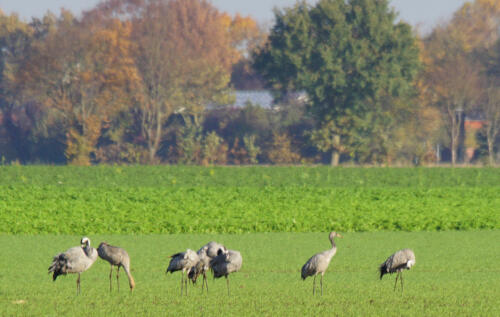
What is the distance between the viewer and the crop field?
1551 cm

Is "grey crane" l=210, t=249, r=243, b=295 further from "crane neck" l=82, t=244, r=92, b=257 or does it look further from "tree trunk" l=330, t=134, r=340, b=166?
"tree trunk" l=330, t=134, r=340, b=166

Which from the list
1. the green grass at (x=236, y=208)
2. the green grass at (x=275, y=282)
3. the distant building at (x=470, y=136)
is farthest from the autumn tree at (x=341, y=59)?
the green grass at (x=275, y=282)

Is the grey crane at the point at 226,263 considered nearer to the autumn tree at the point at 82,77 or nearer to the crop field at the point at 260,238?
the crop field at the point at 260,238

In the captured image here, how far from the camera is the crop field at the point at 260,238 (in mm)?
15508

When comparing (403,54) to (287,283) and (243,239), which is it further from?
(287,283)

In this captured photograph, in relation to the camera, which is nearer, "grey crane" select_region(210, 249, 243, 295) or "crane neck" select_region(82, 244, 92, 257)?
"crane neck" select_region(82, 244, 92, 257)

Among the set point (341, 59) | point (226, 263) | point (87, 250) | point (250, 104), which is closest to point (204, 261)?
point (226, 263)

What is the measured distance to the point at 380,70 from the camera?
75062mm

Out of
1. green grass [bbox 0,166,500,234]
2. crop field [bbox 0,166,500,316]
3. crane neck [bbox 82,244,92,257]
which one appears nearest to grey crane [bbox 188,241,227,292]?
crop field [bbox 0,166,500,316]

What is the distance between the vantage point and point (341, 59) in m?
75.3

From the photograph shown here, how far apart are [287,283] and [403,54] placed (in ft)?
196

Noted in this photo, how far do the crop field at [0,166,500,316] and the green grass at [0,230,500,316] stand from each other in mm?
38

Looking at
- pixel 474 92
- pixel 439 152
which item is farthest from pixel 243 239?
pixel 439 152

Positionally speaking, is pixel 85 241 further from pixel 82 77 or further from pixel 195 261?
pixel 82 77
